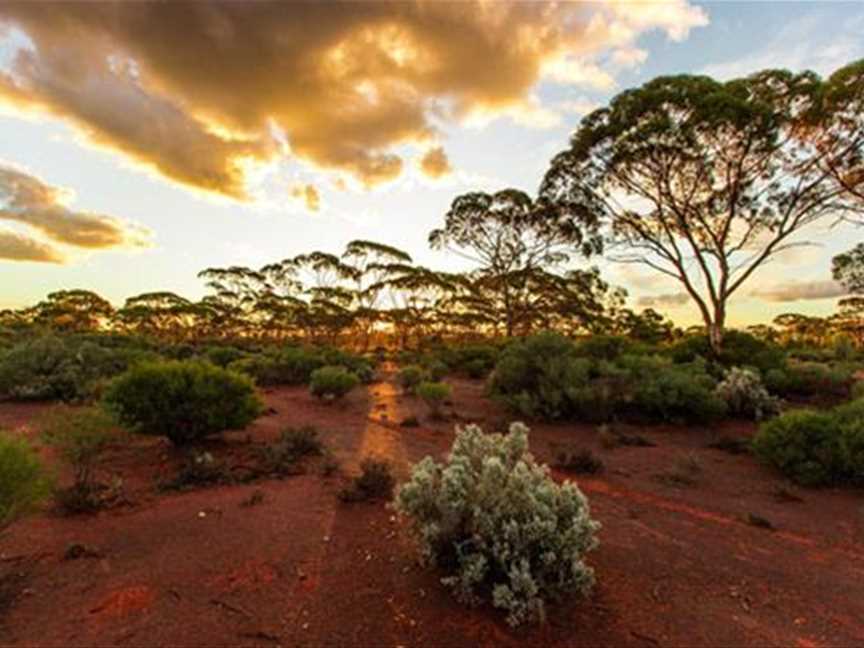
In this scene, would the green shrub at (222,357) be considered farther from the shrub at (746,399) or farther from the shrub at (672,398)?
the shrub at (746,399)

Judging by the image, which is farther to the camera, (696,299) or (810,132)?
(696,299)

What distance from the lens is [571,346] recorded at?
13656mm

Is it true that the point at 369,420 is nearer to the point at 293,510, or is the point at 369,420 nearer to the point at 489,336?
the point at 293,510

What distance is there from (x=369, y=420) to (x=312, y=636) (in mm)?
8550

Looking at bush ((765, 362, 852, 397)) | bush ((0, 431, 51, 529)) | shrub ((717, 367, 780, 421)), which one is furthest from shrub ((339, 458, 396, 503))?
bush ((765, 362, 852, 397))

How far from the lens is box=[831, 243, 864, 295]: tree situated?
37281 mm

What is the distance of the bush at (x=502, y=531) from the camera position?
3.70 meters

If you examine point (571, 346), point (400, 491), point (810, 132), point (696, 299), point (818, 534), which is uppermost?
point (810, 132)

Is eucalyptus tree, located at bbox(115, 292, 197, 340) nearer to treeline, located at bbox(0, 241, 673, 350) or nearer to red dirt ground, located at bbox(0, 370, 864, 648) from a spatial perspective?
treeline, located at bbox(0, 241, 673, 350)

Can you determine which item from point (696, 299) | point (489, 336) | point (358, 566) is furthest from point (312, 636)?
point (489, 336)

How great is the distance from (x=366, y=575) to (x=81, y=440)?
3.85 metres

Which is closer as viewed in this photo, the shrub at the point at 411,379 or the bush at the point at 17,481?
the bush at the point at 17,481

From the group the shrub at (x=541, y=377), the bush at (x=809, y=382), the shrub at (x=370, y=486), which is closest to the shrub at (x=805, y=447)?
the shrub at (x=541, y=377)

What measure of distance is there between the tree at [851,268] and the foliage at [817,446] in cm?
3733
